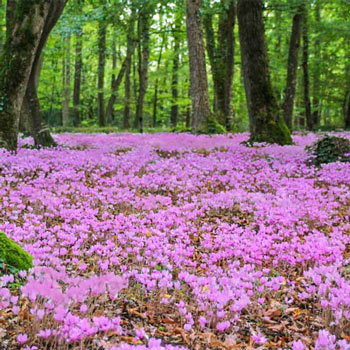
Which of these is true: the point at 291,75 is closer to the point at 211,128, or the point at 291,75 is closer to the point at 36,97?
the point at 211,128

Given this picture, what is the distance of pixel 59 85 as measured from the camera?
45062 mm

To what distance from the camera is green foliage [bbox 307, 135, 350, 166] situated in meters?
10.6

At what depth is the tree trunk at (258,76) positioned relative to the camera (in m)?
12.9

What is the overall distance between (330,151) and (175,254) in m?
7.63

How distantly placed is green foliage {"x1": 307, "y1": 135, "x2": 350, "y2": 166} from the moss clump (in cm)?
877

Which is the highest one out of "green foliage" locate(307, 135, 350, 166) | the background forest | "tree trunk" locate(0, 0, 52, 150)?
the background forest

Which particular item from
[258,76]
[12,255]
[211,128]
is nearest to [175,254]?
[12,255]

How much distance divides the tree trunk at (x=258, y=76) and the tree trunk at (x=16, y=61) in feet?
22.4

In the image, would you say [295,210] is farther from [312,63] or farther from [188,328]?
[312,63]

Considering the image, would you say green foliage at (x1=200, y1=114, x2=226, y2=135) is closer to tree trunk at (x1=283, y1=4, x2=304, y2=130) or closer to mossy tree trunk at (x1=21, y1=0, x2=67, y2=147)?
tree trunk at (x1=283, y1=4, x2=304, y2=130)

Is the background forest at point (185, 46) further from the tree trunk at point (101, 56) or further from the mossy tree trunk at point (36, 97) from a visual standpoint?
the mossy tree trunk at point (36, 97)

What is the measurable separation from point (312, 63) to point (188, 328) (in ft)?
92.6

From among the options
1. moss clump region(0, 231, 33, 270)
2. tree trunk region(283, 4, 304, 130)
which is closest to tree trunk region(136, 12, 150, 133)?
tree trunk region(283, 4, 304, 130)

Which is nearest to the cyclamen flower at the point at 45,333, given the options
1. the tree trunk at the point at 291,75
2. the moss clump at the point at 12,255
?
the moss clump at the point at 12,255
